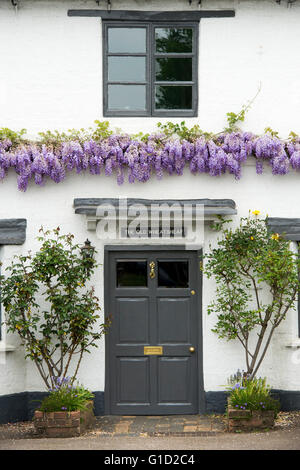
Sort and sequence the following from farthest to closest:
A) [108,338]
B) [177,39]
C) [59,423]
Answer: [177,39] → [108,338] → [59,423]

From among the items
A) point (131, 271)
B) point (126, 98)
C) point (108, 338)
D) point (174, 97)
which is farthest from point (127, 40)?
point (108, 338)

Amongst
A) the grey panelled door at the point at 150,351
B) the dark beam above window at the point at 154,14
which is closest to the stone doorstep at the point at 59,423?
the grey panelled door at the point at 150,351

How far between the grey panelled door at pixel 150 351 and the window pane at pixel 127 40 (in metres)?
2.97

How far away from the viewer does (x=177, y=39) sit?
10805 millimetres

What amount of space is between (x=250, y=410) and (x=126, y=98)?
4.67 m

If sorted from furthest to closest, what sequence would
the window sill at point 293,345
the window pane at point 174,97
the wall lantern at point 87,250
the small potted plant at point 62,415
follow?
the window pane at point 174,97, the window sill at point 293,345, the wall lantern at point 87,250, the small potted plant at point 62,415

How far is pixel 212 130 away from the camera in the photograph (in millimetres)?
10672

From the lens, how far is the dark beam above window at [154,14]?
10648mm

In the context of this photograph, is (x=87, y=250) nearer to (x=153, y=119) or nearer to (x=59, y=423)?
(x=153, y=119)

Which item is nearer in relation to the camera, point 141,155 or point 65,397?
point 65,397

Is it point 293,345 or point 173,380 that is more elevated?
point 293,345

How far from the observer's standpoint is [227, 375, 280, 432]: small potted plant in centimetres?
959

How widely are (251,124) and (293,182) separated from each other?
1.02 meters

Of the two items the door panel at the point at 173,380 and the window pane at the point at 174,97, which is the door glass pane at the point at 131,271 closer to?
the door panel at the point at 173,380
